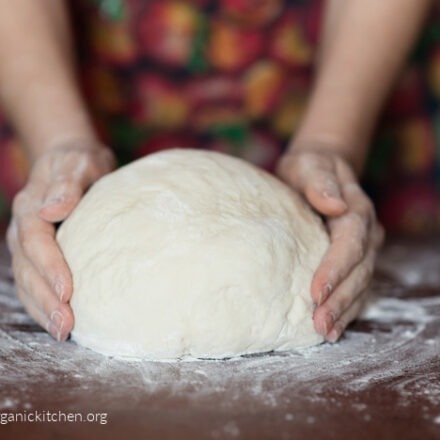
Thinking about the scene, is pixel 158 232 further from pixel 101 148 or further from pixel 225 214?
pixel 101 148

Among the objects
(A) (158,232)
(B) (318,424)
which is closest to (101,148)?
(A) (158,232)

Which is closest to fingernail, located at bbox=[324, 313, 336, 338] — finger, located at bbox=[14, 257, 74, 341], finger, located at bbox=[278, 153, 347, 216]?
finger, located at bbox=[278, 153, 347, 216]

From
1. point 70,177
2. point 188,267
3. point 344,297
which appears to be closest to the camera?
point 188,267

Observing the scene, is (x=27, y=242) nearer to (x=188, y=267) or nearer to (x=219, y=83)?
(x=188, y=267)

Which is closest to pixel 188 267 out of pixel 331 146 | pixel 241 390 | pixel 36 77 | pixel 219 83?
pixel 241 390

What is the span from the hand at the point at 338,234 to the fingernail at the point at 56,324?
1.33 feet

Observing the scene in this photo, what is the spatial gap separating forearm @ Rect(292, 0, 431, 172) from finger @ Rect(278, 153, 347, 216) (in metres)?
0.16

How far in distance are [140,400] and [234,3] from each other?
1384 mm

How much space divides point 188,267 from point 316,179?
0.35 meters

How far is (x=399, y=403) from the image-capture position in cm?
91

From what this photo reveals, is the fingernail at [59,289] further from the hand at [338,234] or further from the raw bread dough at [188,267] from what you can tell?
the hand at [338,234]

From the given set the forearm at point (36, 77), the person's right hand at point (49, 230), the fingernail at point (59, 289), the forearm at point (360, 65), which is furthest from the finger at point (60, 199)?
the forearm at point (360, 65)

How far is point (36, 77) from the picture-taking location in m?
1.60

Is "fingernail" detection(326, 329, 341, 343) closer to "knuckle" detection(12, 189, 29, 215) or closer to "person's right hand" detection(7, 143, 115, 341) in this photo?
"person's right hand" detection(7, 143, 115, 341)
